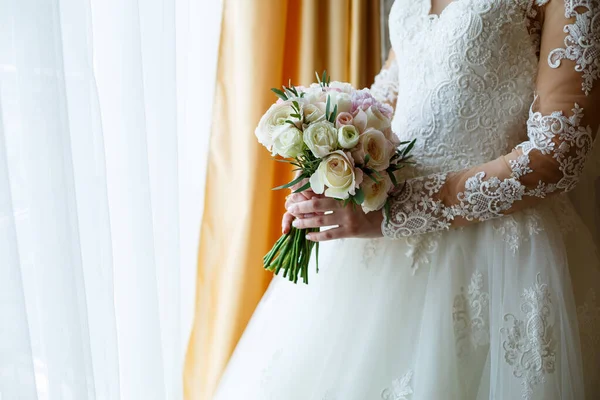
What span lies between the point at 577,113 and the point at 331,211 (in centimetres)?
51

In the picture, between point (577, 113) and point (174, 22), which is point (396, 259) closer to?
point (577, 113)

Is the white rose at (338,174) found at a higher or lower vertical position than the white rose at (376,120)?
lower

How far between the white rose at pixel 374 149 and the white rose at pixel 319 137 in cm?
5

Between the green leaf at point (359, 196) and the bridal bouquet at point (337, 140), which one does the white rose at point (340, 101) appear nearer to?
the bridal bouquet at point (337, 140)

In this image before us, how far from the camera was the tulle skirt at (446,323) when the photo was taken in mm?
1006

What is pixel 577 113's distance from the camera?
1.00m

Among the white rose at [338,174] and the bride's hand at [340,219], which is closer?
the white rose at [338,174]

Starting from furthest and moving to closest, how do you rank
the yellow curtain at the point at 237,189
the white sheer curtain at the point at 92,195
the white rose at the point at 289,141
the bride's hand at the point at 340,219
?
the yellow curtain at the point at 237,189 → the bride's hand at the point at 340,219 → the white rose at the point at 289,141 → the white sheer curtain at the point at 92,195

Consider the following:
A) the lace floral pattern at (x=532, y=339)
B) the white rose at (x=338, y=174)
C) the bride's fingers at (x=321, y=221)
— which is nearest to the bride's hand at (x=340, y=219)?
the bride's fingers at (x=321, y=221)

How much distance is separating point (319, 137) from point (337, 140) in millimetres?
35

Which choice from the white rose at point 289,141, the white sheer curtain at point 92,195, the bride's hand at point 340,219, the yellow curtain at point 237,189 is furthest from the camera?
the yellow curtain at point 237,189

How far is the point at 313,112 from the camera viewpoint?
100 centimetres

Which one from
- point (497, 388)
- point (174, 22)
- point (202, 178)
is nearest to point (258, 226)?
point (202, 178)

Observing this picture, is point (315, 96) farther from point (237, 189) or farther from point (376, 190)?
point (237, 189)
